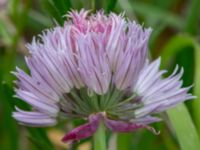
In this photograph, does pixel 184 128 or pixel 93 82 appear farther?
pixel 184 128

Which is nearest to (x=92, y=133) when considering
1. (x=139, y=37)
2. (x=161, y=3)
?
(x=139, y=37)

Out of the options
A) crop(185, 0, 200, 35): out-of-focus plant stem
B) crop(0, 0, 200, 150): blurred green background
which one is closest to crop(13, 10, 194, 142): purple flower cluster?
crop(0, 0, 200, 150): blurred green background

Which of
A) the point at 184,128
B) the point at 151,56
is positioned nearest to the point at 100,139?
the point at 184,128

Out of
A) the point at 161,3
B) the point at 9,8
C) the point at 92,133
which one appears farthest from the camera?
the point at 161,3

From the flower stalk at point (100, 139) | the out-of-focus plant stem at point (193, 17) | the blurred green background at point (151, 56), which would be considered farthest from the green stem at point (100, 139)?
the out-of-focus plant stem at point (193, 17)

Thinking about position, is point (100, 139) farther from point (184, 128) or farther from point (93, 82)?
point (184, 128)

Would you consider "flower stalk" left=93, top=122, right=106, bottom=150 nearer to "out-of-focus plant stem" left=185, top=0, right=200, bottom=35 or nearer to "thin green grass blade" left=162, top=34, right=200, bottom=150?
"thin green grass blade" left=162, top=34, right=200, bottom=150

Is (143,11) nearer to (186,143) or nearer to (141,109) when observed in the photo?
(186,143)
